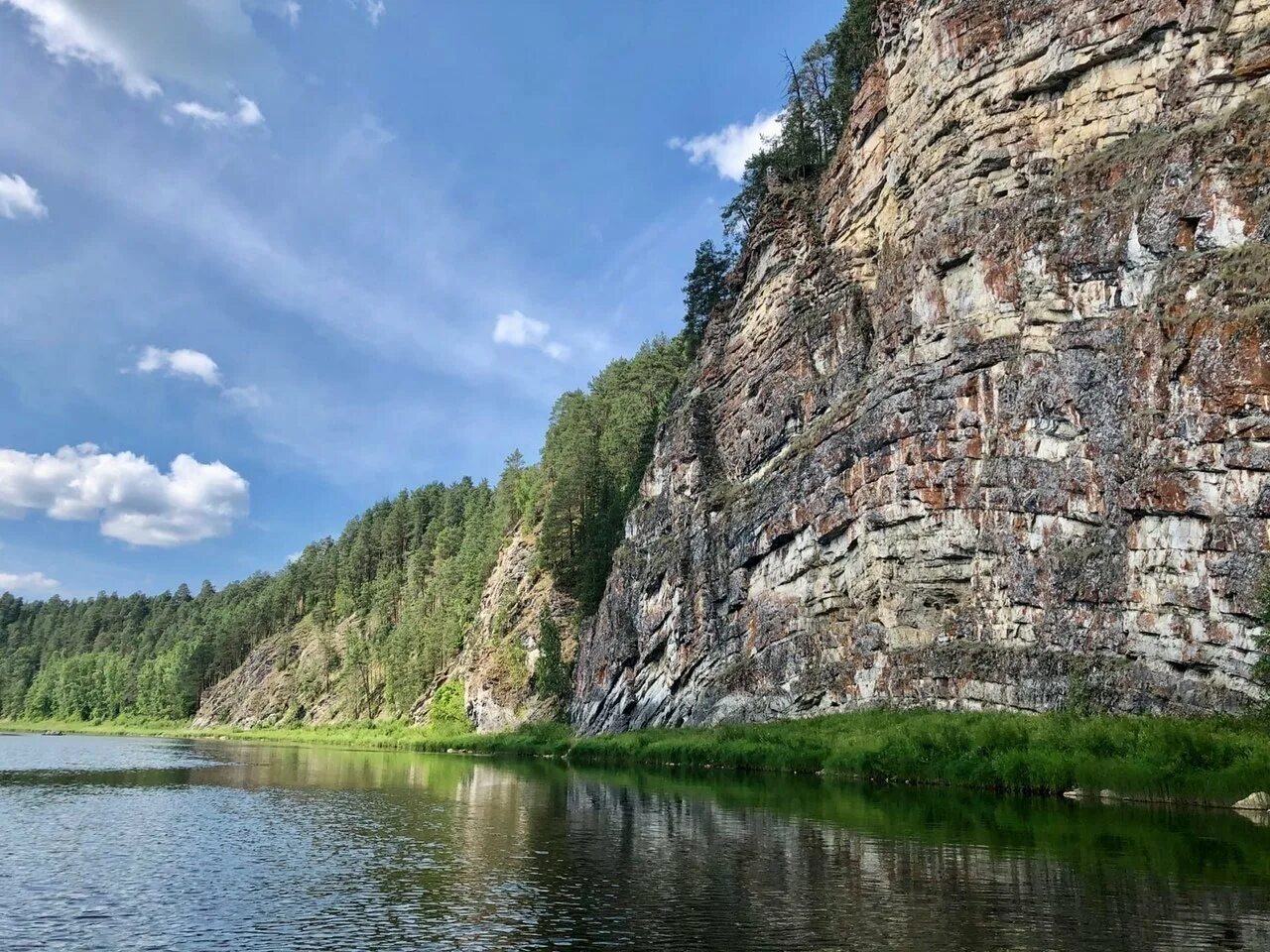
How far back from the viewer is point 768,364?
224 ft

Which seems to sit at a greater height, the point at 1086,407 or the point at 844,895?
the point at 1086,407

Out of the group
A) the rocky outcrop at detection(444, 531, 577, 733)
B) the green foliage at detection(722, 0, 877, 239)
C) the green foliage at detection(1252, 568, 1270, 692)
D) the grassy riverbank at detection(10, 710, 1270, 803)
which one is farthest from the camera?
the rocky outcrop at detection(444, 531, 577, 733)

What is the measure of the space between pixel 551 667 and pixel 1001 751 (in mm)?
54996

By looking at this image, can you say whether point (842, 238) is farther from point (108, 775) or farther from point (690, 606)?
point (108, 775)

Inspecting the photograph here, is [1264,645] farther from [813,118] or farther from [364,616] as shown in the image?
[364,616]

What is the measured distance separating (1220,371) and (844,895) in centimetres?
2906

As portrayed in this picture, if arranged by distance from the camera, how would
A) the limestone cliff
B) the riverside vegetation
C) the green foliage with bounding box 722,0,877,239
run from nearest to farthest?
1. the riverside vegetation
2. the green foliage with bounding box 722,0,877,239
3. the limestone cliff

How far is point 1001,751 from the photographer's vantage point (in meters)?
36.3

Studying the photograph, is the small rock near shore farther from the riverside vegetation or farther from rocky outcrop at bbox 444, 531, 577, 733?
rocky outcrop at bbox 444, 531, 577, 733

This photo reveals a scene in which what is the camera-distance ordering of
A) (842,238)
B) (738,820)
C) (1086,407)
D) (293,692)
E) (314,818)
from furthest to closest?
(293,692) → (842,238) → (1086,407) → (314,818) → (738,820)

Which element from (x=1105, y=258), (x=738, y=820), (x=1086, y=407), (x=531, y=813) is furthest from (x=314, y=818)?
(x=1105, y=258)

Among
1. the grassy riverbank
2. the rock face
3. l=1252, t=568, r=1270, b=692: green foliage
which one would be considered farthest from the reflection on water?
the rock face

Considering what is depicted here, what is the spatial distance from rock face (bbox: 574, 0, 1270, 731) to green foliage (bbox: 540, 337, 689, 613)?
21.2 meters

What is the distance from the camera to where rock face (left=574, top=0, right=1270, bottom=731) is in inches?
1439
